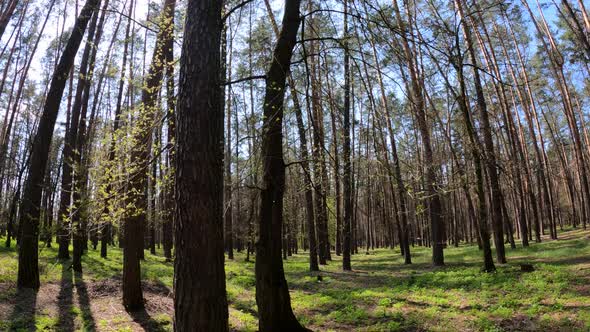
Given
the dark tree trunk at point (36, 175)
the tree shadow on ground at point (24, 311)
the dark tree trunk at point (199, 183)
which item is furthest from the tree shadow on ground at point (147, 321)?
the dark tree trunk at point (199, 183)

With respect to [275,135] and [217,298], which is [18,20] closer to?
[275,135]

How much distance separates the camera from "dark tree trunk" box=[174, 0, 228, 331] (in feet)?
10.5

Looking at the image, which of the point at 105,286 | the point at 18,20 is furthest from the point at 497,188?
the point at 18,20

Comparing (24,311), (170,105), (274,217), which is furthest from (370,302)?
(24,311)

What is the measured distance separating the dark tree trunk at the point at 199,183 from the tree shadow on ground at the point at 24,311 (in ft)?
16.3

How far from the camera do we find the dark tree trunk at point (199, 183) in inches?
126

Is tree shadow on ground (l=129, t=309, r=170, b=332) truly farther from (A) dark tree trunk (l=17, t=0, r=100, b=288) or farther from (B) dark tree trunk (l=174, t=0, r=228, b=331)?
(B) dark tree trunk (l=174, t=0, r=228, b=331)

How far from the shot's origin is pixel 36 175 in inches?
341

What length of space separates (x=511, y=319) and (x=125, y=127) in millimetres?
7310

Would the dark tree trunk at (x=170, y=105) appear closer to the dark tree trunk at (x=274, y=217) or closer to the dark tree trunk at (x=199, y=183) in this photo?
the dark tree trunk at (x=199, y=183)

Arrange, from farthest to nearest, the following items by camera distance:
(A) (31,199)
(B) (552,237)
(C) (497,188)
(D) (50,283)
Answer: (B) (552,237) < (C) (497,188) < (D) (50,283) < (A) (31,199)

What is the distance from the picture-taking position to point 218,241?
3.37 meters

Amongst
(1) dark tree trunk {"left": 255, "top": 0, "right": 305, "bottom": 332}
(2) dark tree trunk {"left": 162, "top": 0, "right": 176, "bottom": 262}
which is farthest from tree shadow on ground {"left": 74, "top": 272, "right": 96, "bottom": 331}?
(1) dark tree trunk {"left": 255, "top": 0, "right": 305, "bottom": 332}

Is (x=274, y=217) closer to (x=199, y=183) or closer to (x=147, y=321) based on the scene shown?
(x=199, y=183)
